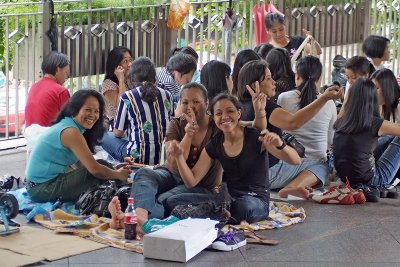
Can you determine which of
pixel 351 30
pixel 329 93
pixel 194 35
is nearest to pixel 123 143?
pixel 329 93

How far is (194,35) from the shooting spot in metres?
11.9

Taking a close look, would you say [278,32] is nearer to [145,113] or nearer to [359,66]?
[359,66]

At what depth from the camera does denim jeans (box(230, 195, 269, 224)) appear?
7352mm

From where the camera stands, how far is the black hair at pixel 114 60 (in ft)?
33.2

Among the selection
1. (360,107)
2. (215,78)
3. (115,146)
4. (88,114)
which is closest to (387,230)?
(360,107)

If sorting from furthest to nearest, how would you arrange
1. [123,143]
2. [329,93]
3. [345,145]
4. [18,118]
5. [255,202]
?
[18,118] → [123,143] → [345,145] → [329,93] → [255,202]

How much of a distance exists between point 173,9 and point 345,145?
3514 mm

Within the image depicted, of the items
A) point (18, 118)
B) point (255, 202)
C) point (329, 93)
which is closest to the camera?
point (255, 202)

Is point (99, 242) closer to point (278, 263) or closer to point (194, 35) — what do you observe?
point (278, 263)

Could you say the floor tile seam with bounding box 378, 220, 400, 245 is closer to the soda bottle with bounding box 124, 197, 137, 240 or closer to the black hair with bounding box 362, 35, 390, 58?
the soda bottle with bounding box 124, 197, 137, 240

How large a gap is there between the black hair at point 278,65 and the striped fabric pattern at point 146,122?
1.19m

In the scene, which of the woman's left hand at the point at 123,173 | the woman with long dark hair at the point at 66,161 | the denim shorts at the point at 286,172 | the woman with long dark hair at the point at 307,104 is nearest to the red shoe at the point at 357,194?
the denim shorts at the point at 286,172

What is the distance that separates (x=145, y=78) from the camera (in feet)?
29.6

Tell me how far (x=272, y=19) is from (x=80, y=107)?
3.93m
